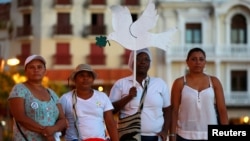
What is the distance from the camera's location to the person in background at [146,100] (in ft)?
24.5

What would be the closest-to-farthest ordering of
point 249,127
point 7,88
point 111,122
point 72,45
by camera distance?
point 249,127, point 111,122, point 7,88, point 72,45

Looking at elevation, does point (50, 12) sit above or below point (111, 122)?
above

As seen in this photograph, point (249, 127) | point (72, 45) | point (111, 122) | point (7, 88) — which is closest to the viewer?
point (249, 127)

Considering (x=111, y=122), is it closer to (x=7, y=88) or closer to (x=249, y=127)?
(x=249, y=127)

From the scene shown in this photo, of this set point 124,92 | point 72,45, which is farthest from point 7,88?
point 124,92

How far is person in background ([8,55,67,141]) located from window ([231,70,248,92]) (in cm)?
3414

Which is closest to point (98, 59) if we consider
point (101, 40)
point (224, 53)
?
point (224, 53)

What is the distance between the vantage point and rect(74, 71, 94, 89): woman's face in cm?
713

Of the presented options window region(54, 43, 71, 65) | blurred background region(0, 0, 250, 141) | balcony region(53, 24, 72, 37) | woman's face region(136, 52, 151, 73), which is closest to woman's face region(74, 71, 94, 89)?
woman's face region(136, 52, 151, 73)

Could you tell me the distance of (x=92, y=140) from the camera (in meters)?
7.02

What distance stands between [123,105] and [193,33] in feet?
110

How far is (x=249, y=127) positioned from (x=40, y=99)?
7.42ft

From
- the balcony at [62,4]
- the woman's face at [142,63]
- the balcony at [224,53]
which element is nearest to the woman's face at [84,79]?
the woman's face at [142,63]

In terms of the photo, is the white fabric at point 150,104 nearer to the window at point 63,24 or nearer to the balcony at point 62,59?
the balcony at point 62,59
